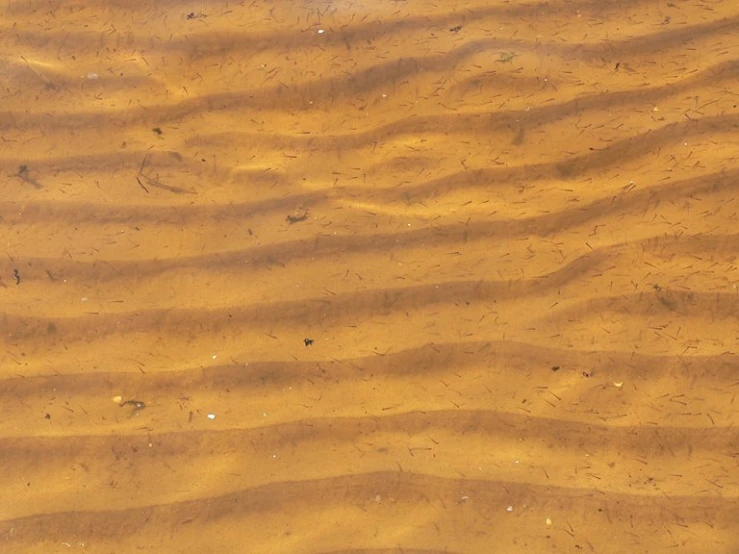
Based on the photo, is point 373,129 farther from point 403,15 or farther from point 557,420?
point 557,420

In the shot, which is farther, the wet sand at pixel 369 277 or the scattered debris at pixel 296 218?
the scattered debris at pixel 296 218

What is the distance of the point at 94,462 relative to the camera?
2.12 m

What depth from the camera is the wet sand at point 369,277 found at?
2.05 meters

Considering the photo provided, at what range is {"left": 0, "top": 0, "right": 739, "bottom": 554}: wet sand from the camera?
2.05m

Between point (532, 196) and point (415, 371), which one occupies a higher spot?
point (532, 196)

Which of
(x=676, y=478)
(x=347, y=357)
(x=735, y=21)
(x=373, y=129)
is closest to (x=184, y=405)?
(x=347, y=357)

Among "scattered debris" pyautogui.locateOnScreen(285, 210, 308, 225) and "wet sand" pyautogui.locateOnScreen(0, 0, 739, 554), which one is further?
"scattered debris" pyautogui.locateOnScreen(285, 210, 308, 225)

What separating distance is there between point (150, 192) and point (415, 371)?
1.09 metres

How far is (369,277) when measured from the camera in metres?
2.34

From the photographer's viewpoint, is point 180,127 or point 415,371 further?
point 180,127

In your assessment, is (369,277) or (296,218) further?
(296,218)

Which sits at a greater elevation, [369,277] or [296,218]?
[296,218]

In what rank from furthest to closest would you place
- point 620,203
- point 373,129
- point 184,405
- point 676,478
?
1. point 373,129
2. point 620,203
3. point 184,405
4. point 676,478

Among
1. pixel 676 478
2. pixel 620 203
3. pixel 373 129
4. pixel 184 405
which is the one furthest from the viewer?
pixel 373 129
